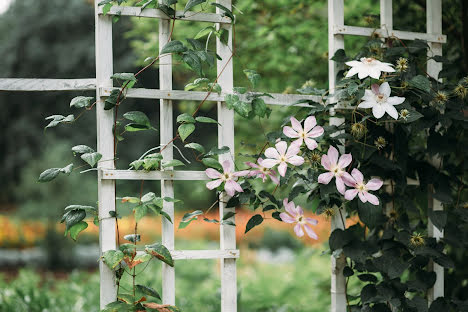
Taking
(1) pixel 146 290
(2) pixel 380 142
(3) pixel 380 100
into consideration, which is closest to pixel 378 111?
(3) pixel 380 100

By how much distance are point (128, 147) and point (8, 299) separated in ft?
16.0

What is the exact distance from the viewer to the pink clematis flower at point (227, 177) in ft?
4.90

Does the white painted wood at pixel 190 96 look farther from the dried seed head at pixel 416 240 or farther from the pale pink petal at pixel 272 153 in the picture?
the dried seed head at pixel 416 240

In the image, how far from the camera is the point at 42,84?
4.89 ft

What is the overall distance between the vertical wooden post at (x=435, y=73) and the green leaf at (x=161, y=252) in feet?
3.03

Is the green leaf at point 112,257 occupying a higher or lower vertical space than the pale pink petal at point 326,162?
lower

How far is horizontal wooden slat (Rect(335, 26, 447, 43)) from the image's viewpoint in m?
1.71

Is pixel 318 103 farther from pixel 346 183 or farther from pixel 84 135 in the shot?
pixel 84 135

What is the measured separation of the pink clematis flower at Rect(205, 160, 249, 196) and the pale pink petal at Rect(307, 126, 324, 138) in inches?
8.3

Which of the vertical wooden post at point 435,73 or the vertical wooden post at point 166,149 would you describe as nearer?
the vertical wooden post at point 166,149

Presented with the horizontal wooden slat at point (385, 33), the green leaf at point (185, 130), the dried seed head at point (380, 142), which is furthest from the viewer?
the horizontal wooden slat at point (385, 33)

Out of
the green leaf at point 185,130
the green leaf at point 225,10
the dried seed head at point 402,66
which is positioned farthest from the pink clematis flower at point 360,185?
the green leaf at point 225,10

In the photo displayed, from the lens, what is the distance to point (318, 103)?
166 centimetres

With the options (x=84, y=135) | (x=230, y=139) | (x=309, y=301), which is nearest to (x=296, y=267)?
(x=309, y=301)
